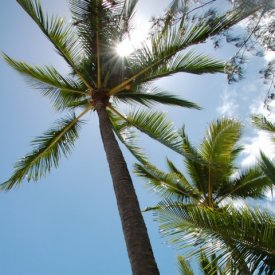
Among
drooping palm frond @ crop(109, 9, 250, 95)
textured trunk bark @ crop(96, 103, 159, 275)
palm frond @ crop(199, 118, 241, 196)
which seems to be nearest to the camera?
textured trunk bark @ crop(96, 103, 159, 275)

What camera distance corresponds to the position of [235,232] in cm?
665

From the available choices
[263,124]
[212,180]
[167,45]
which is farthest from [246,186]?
[167,45]

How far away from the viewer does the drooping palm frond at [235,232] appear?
6.46 meters

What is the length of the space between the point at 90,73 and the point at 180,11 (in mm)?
3912

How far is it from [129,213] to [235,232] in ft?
5.66

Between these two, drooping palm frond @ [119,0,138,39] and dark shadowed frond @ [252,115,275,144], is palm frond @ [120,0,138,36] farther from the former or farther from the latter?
dark shadowed frond @ [252,115,275,144]

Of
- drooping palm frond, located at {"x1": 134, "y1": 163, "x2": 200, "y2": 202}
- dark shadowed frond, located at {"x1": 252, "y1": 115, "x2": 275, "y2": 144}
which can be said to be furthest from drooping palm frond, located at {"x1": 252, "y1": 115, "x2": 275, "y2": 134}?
drooping palm frond, located at {"x1": 134, "y1": 163, "x2": 200, "y2": 202}

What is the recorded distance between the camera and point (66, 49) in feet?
35.7

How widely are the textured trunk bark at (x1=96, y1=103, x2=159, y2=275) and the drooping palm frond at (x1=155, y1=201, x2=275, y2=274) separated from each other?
57cm

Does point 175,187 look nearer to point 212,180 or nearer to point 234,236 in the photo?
point 212,180

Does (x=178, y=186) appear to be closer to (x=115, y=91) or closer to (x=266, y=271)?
(x=115, y=91)

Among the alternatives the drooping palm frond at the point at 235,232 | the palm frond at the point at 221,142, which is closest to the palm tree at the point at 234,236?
the drooping palm frond at the point at 235,232

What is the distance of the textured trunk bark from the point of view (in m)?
6.31

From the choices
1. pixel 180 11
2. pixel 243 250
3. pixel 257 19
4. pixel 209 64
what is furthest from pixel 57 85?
pixel 243 250
